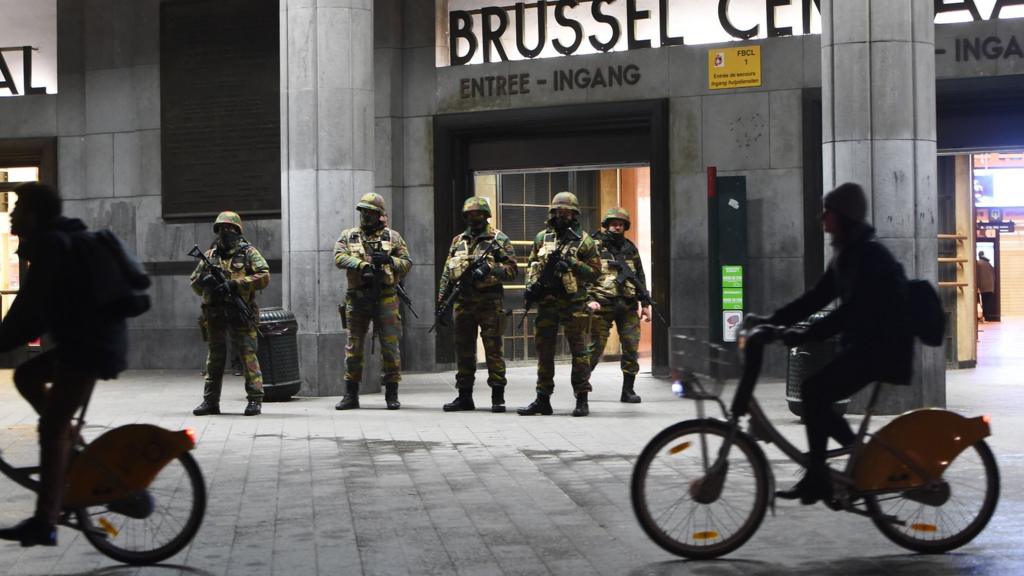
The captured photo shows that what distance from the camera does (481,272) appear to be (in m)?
12.9

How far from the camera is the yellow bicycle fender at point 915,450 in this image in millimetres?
6285

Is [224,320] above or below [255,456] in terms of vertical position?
above

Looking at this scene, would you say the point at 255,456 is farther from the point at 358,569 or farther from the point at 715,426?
the point at 715,426

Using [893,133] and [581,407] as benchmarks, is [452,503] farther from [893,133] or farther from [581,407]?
[893,133]

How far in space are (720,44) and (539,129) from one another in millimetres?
2573

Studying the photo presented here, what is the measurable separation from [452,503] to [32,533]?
269 centimetres

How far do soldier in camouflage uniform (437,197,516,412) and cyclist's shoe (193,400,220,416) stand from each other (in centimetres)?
233

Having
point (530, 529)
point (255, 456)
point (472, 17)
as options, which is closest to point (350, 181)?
point (472, 17)

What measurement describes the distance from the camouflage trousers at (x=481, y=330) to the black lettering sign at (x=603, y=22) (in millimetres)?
5485

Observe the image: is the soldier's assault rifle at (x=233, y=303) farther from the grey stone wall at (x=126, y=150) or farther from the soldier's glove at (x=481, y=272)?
the grey stone wall at (x=126, y=150)

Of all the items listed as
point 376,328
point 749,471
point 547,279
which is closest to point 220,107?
point 376,328

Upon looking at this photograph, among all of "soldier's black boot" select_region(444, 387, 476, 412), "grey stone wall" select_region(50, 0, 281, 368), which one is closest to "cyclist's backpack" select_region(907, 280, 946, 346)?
"soldier's black boot" select_region(444, 387, 476, 412)

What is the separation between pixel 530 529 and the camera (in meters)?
7.09

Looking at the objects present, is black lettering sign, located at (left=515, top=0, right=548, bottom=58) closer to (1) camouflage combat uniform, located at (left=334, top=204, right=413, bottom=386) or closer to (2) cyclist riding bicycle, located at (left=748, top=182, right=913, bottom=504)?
(1) camouflage combat uniform, located at (left=334, top=204, right=413, bottom=386)
